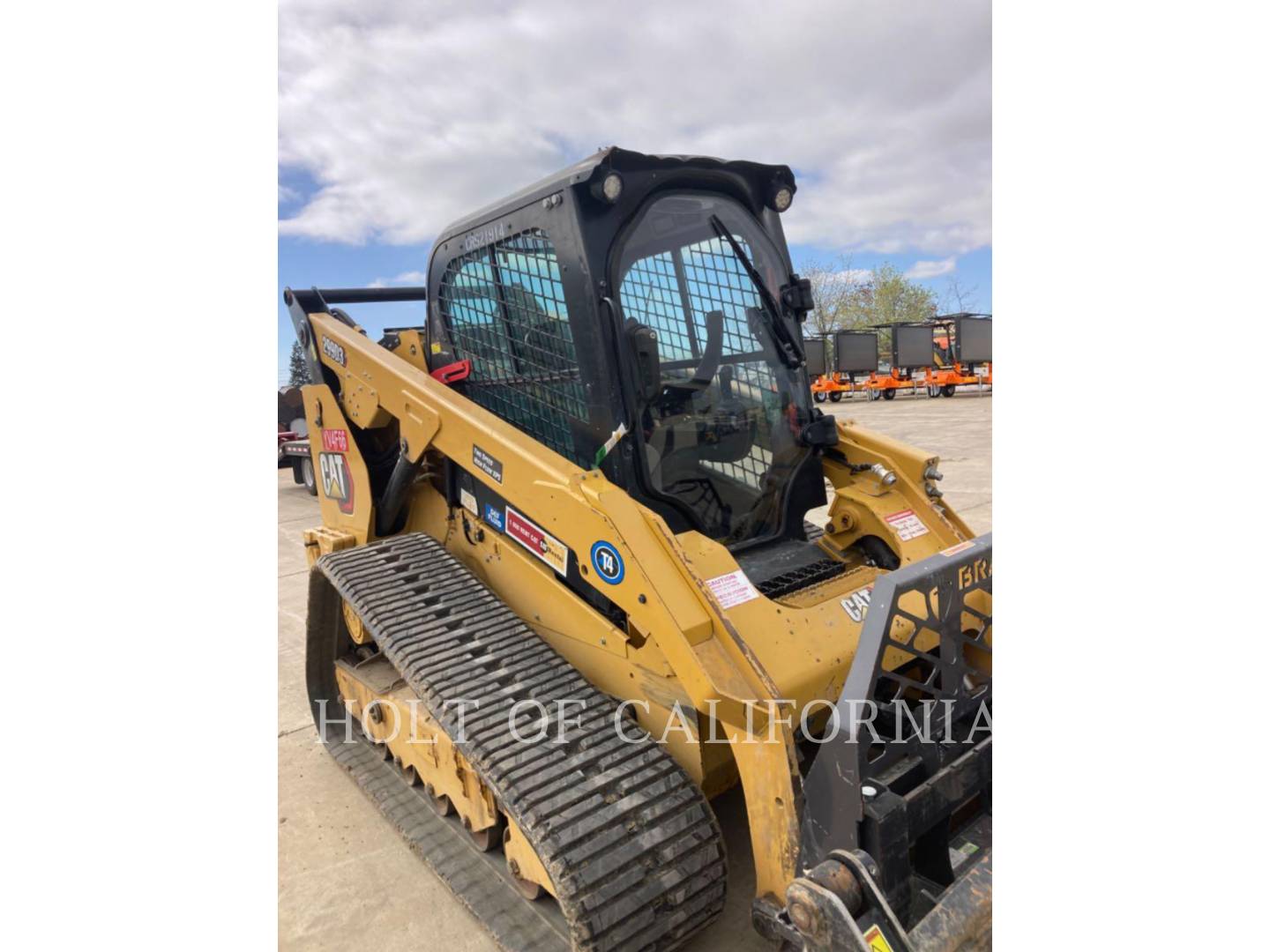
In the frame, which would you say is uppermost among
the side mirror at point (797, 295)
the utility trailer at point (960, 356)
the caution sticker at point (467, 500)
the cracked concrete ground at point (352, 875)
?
the utility trailer at point (960, 356)

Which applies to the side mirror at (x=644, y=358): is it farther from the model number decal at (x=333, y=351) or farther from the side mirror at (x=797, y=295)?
the model number decal at (x=333, y=351)

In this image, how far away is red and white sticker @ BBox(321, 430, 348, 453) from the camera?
361 cm

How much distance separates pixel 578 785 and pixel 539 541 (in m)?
0.85

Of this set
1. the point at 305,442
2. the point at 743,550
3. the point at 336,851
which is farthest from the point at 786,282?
the point at 305,442

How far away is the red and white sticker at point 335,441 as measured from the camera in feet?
11.8

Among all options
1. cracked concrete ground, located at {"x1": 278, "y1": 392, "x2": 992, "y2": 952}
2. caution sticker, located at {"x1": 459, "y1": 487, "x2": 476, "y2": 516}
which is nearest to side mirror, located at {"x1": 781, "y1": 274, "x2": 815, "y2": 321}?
caution sticker, located at {"x1": 459, "y1": 487, "x2": 476, "y2": 516}

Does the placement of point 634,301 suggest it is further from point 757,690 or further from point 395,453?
point 395,453

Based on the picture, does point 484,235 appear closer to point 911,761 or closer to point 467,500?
point 467,500

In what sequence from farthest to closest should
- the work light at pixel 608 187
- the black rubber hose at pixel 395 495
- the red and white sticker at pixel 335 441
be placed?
the red and white sticker at pixel 335 441 → the black rubber hose at pixel 395 495 → the work light at pixel 608 187

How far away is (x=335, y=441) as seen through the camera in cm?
369

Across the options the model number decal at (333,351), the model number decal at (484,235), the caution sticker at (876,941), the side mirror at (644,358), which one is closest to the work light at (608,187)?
the side mirror at (644,358)

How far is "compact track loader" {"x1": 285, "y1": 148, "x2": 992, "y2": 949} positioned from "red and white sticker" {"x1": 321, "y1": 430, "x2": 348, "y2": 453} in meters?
0.02

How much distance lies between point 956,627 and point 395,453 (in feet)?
8.59

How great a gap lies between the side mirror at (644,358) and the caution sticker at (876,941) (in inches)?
65.3
